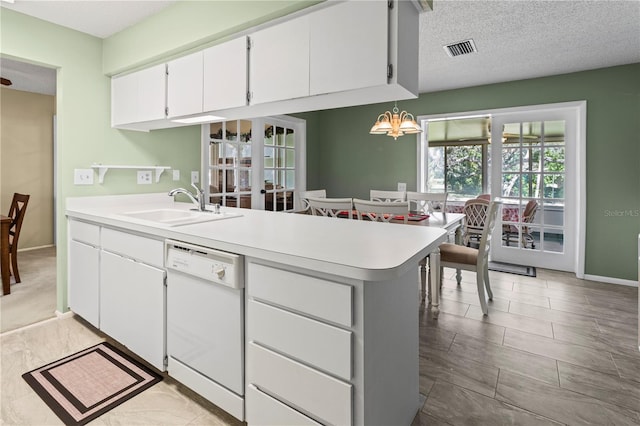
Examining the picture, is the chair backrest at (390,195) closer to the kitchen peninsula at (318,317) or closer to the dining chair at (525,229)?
the dining chair at (525,229)

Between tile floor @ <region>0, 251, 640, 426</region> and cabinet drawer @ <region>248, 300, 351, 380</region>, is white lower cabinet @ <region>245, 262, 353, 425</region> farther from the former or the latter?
tile floor @ <region>0, 251, 640, 426</region>

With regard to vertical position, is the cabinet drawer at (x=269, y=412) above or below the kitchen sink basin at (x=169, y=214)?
below

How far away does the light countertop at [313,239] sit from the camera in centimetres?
108

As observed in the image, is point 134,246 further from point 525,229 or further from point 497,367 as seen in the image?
point 525,229

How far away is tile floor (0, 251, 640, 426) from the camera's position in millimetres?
1605

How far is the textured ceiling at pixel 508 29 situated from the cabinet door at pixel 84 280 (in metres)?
1.65

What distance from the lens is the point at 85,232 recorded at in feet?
7.75

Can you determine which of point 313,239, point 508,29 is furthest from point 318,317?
point 508,29

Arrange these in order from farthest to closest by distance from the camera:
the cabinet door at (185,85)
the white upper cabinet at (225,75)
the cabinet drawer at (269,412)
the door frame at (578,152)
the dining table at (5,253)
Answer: the door frame at (578,152) → the dining table at (5,253) → the cabinet door at (185,85) → the white upper cabinet at (225,75) → the cabinet drawer at (269,412)

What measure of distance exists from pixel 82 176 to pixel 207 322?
193 cm

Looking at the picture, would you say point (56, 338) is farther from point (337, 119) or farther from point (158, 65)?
point (337, 119)

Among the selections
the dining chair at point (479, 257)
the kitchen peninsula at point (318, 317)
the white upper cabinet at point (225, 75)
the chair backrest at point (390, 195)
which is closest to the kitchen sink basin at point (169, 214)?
the kitchen peninsula at point (318, 317)

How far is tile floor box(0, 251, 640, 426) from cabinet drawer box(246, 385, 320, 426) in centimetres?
33

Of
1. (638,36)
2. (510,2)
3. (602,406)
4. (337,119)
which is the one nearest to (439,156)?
(337,119)
